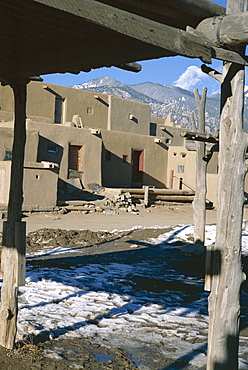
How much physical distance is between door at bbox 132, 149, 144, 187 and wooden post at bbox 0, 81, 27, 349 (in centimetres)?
2331

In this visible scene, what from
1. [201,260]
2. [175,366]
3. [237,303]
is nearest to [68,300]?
[175,366]

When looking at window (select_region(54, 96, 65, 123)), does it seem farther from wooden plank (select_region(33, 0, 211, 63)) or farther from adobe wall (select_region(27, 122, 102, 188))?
wooden plank (select_region(33, 0, 211, 63))

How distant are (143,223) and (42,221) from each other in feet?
12.1

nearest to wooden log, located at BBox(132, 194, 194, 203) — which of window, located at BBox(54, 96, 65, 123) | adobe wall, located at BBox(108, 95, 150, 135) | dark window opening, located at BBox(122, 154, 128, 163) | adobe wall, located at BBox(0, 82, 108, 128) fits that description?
dark window opening, located at BBox(122, 154, 128, 163)

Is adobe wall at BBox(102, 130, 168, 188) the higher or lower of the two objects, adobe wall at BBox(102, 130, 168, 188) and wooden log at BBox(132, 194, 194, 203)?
the higher

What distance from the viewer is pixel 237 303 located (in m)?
4.09

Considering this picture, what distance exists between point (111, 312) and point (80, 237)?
20.6ft

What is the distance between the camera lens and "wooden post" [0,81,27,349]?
492 centimetres

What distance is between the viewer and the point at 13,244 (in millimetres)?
5016

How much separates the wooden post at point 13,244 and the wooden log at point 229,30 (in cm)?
229

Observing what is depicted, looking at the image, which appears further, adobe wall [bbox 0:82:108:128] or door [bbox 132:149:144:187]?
door [bbox 132:149:144:187]

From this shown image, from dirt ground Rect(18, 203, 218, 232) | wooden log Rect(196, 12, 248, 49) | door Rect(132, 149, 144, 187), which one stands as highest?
wooden log Rect(196, 12, 248, 49)

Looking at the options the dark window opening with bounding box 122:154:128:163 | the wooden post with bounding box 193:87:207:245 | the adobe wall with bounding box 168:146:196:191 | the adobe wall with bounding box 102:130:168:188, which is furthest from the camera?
the adobe wall with bounding box 168:146:196:191

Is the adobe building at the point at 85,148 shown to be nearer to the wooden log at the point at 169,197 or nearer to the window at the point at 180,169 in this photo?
the window at the point at 180,169
